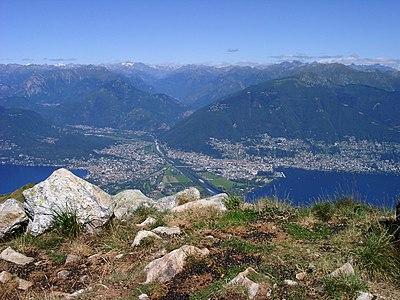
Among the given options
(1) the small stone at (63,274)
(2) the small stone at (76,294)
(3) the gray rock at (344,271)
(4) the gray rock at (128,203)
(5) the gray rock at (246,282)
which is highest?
(3) the gray rock at (344,271)

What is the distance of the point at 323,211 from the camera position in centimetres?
→ 1231

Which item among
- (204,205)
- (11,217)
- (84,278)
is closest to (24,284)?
(84,278)

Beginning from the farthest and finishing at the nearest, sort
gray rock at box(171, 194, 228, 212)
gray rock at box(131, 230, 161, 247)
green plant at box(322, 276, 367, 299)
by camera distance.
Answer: gray rock at box(171, 194, 228, 212) < gray rock at box(131, 230, 161, 247) < green plant at box(322, 276, 367, 299)

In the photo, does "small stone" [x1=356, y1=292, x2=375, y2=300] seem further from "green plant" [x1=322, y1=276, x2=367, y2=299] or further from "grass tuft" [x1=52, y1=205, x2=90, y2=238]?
"grass tuft" [x1=52, y1=205, x2=90, y2=238]

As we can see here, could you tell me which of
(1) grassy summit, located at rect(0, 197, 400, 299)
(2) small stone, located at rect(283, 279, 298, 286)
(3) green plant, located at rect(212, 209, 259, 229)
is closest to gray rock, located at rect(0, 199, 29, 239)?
(1) grassy summit, located at rect(0, 197, 400, 299)

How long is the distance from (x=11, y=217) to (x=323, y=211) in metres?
11.1

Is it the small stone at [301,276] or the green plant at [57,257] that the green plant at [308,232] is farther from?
the green plant at [57,257]

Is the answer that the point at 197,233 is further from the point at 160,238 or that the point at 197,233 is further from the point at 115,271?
the point at 115,271

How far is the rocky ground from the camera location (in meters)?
7.24

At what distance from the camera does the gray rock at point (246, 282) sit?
270 inches

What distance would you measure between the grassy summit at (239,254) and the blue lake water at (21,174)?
453 ft

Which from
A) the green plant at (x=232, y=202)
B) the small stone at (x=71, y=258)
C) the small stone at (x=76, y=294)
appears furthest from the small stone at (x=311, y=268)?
the small stone at (x=71, y=258)

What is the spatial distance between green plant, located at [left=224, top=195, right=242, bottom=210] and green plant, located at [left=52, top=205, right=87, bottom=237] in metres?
4.97

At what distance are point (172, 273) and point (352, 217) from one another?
6.81 metres
